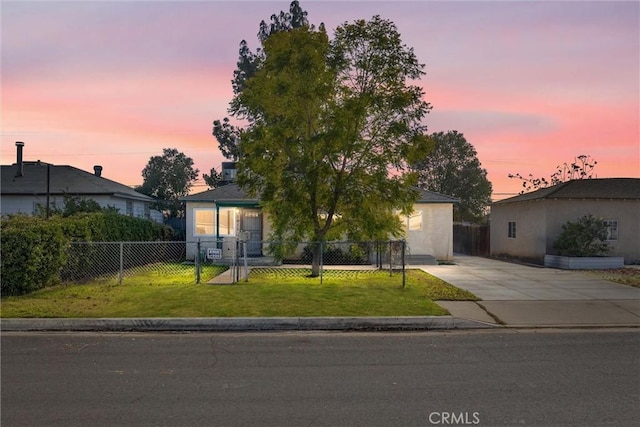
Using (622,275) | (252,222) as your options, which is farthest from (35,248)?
(622,275)

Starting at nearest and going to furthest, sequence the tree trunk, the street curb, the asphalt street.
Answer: the asphalt street < the street curb < the tree trunk

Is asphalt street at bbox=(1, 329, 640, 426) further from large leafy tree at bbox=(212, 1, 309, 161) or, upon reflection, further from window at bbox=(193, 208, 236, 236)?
large leafy tree at bbox=(212, 1, 309, 161)

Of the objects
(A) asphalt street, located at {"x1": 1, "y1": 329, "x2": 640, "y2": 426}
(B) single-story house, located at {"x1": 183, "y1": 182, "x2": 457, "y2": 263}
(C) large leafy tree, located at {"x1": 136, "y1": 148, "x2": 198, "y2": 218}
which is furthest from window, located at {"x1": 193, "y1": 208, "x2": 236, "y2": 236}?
(C) large leafy tree, located at {"x1": 136, "y1": 148, "x2": 198, "y2": 218}

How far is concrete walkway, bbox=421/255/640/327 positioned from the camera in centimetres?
923

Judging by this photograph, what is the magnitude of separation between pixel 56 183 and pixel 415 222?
18.9 metres

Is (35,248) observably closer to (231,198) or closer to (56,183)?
(231,198)

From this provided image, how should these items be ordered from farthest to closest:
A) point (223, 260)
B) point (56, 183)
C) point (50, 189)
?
point (56, 183)
point (50, 189)
point (223, 260)

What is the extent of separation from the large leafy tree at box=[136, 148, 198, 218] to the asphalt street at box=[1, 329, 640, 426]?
130ft

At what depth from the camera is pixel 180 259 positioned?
21.6 m

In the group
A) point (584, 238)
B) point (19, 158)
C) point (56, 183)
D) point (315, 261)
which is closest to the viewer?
point (315, 261)

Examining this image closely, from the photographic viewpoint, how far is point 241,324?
8586mm

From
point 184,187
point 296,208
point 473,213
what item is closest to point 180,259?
point 296,208

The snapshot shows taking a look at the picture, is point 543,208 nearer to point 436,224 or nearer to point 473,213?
point 436,224

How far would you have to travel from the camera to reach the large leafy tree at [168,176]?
4703 cm
